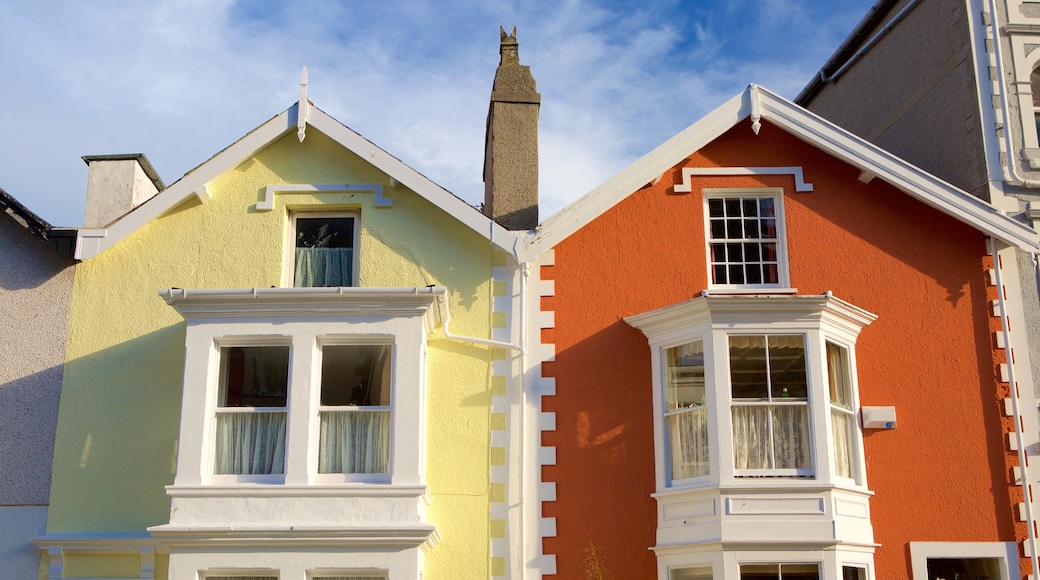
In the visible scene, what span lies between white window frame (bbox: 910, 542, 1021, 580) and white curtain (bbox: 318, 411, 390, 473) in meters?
6.29

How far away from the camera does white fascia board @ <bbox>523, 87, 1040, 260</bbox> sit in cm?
1412

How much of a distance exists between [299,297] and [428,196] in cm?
205

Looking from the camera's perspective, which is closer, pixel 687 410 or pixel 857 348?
pixel 687 410

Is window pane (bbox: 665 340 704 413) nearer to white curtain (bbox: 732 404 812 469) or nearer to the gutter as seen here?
white curtain (bbox: 732 404 812 469)

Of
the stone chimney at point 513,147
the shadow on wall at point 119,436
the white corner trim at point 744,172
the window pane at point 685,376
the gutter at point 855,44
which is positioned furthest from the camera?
the gutter at point 855,44

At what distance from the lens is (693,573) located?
1303 cm

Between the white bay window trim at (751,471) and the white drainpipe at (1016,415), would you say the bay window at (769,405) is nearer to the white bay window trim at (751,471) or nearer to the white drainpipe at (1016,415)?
the white bay window trim at (751,471)

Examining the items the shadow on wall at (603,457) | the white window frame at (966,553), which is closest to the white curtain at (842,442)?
the white window frame at (966,553)

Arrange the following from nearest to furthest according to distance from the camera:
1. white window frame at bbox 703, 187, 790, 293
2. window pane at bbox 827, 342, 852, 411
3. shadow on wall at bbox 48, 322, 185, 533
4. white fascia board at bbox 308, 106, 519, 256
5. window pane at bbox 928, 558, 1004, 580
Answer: shadow on wall at bbox 48, 322, 185, 533, window pane at bbox 928, 558, 1004, 580, window pane at bbox 827, 342, 852, 411, white fascia board at bbox 308, 106, 519, 256, white window frame at bbox 703, 187, 790, 293

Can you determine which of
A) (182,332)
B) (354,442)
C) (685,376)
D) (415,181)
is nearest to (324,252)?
(415,181)

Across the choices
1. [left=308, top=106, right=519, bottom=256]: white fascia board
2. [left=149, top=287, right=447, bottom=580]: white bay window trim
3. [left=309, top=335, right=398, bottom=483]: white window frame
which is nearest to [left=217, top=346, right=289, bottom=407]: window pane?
[left=149, top=287, right=447, bottom=580]: white bay window trim

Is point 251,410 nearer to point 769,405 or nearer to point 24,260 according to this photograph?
point 24,260

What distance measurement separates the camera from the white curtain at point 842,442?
1339 cm

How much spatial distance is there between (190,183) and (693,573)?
7815 mm
